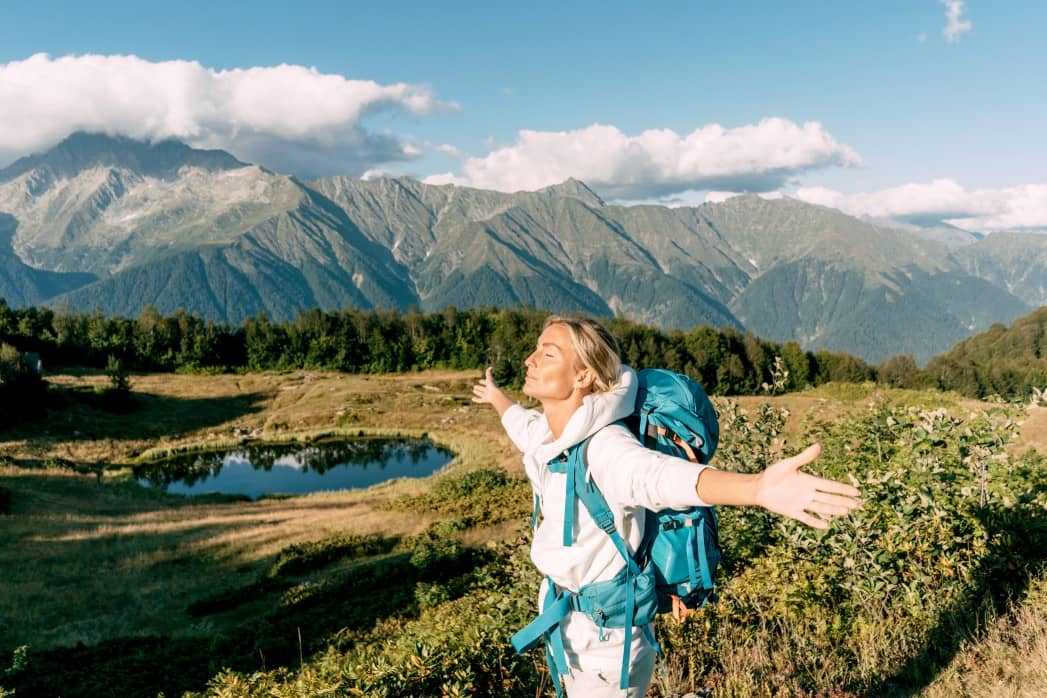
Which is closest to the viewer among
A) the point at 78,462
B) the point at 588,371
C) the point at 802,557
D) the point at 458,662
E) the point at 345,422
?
the point at 588,371

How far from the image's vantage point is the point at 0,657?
35.2 feet

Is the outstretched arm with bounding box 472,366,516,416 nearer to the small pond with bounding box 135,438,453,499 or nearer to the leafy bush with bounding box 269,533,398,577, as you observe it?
the leafy bush with bounding box 269,533,398,577

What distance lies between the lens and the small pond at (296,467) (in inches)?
1780

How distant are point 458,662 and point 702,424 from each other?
3139 mm

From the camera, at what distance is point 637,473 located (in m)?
2.49

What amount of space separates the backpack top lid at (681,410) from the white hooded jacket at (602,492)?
10 cm

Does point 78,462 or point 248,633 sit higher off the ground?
point 248,633

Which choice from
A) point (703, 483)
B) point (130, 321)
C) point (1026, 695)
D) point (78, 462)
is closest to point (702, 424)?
point (703, 483)

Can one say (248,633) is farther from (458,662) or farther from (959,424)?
(959,424)

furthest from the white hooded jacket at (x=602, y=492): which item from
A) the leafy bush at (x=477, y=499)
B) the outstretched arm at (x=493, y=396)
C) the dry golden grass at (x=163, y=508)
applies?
the leafy bush at (x=477, y=499)

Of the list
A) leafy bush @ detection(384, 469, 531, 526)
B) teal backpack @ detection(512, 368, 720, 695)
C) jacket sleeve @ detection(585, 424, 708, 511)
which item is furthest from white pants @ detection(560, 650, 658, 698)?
leafy bush @ detection(384, 469, 531, 526)

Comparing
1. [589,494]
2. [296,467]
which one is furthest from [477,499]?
[296,467]

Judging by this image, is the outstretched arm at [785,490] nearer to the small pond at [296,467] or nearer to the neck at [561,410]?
the neck at [561,410]

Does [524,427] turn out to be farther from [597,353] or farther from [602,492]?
[602,492]
